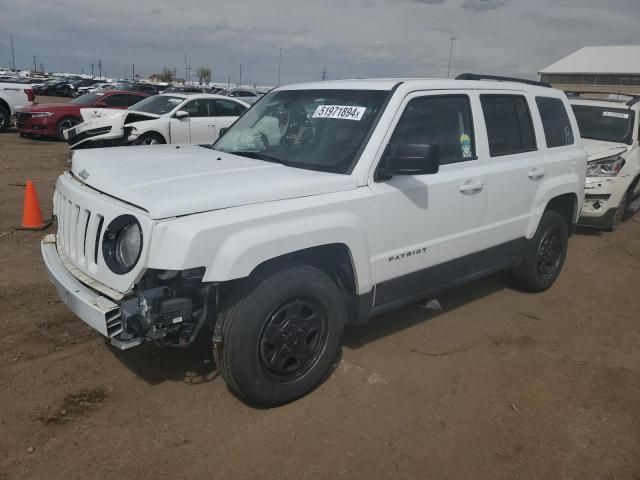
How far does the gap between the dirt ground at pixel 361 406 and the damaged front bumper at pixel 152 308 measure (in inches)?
23.4

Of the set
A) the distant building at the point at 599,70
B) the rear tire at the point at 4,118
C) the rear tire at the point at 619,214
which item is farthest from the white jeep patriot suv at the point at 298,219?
the distant building at the point at 599,70

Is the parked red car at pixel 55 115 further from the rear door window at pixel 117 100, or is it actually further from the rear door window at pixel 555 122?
the rear door window at pixel 555 122

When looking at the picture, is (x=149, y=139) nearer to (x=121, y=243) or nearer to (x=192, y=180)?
(x=192, y=180)

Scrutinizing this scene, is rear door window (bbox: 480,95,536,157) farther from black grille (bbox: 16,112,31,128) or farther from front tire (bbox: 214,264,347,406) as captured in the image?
black grille (bbox: 16,112,31,128)

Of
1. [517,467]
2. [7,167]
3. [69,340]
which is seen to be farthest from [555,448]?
[7,167]

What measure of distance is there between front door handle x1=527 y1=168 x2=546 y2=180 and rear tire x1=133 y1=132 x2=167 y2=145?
8713 millimetres

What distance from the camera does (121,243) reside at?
2820 millimetres

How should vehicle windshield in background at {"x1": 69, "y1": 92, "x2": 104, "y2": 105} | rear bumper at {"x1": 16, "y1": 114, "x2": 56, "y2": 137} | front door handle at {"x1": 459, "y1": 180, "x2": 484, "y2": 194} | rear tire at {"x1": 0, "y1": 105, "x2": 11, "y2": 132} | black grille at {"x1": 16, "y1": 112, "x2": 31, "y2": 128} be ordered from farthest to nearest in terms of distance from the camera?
1. rear tire at {"x1": 0, "y1": 105, "x2": 11, "y2": 132}
2. vehicle windshield in background at {"x1": 69, "y1": 92, "x2": 104, "y2": 105}
3. black grille at {"x1": 16, "y1": 112, "x2": 31, "y2": 128}
4. rear bumper at {"x1": 16, "y1": 114, "x2": 56, "y2": 137}
5. front door handle at {"x1": 459, "y1": 180, "x2": 484, "y2": 194}

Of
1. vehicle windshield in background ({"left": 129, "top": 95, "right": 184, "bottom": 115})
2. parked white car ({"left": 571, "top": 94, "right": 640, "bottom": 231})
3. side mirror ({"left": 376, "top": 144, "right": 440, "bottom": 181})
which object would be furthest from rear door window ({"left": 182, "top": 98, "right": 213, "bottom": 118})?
side mirror ({"left": 376, "top": 144, "right": 440, "bottom": 181})

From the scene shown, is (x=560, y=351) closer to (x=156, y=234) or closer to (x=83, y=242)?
(x=156, y=234)

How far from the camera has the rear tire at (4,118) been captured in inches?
663

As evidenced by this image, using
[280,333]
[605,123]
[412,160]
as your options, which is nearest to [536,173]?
[412,160]

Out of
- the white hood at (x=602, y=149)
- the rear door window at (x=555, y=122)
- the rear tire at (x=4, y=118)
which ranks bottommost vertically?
the rear tire at (x=4, y=118)

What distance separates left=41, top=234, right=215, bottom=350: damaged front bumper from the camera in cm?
263
